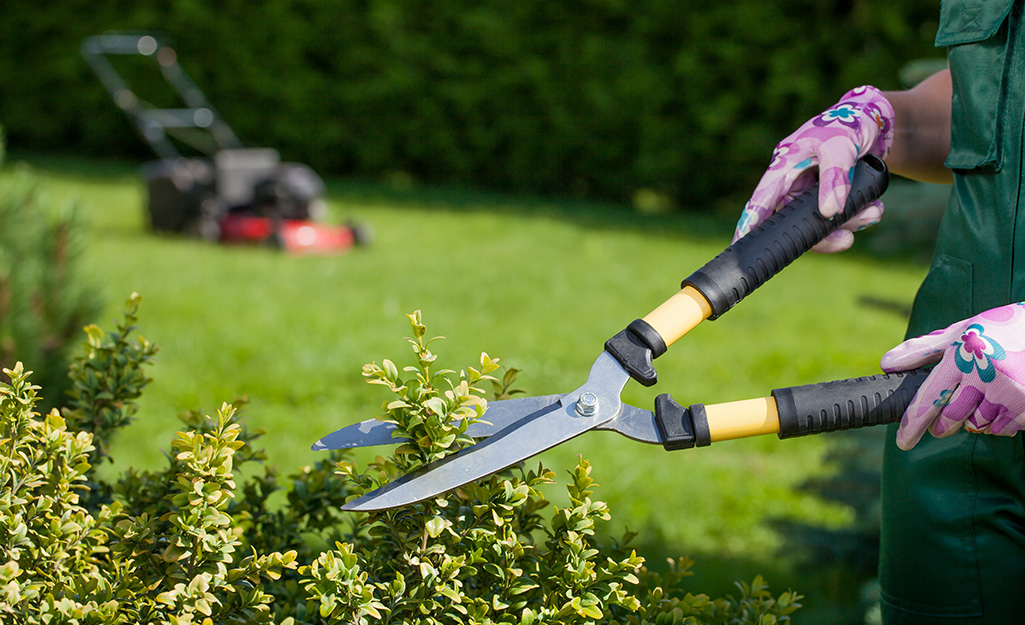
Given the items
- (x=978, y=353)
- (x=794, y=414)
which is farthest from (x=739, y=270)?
(x=978, y=353)

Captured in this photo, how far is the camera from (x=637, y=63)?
350 inches

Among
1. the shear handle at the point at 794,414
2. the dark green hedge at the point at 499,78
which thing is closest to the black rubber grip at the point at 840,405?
the shear handle at the point at 794,414

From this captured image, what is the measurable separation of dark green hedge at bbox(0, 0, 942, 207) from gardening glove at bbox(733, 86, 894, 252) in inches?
274

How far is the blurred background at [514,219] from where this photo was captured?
10.7 ft

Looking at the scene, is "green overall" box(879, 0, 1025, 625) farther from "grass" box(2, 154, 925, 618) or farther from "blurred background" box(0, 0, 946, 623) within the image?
"grass" box(2, 154, 925, 618)

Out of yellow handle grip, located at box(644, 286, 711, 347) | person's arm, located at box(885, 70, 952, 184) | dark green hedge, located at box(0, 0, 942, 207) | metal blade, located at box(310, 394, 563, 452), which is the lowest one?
metal blade, located at box(310, 394, 563, 452)

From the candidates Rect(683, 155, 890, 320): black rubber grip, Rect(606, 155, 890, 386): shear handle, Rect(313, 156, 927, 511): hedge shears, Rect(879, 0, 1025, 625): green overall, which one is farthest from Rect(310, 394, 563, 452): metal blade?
Rect(879, 0, 1025, 625): green overall

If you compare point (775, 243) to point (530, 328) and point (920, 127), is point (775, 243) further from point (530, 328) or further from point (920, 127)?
point (530, 328)

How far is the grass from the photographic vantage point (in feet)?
11.6

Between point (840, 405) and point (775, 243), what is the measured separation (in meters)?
0.27

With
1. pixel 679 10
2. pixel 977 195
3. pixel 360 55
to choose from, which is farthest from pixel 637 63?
pixel 977 195

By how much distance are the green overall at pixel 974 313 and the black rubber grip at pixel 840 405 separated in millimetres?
212

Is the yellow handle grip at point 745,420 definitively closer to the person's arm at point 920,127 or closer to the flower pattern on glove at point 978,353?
the flower pattern on glove at point 978,353

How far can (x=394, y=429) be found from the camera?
3.98 ft
